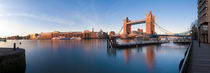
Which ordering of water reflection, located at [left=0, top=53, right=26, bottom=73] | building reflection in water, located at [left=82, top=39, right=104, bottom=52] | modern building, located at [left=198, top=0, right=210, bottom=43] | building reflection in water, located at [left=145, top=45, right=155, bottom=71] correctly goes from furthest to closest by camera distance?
building reflection in water, located at [left=82, top=39, right=104, bottom=52]
modern building, located at [left=198, top=0, right=210, bottom=43]
building reflection in water, located at [left=145, top=45, right=155, bottom=71]
water reflection, located at [left=0, top=53, right=26, bottom=73]

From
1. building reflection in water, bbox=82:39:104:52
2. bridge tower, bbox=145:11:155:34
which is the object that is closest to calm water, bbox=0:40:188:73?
building reflection in water, bbox=82:39:104:52

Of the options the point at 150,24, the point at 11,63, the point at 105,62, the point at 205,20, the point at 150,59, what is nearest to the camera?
the point at 11,63

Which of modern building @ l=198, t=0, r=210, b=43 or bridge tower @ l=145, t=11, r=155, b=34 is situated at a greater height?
bridge tower @ l=145, t=11, r=155, b=34

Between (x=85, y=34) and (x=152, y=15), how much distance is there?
115183 mm

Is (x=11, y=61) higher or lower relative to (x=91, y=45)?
higher

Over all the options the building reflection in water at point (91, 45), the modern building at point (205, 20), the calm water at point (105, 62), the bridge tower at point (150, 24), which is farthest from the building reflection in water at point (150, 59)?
the bridge tower at point (150, 24)

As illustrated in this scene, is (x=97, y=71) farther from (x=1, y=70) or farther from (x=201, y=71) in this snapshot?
(x=201, y=71)

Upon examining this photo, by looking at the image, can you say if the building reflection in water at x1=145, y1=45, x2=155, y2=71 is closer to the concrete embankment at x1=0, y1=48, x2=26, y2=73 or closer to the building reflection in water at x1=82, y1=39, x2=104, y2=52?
the concrete embankment at x1=0, y1=48, x2=26, y2=73

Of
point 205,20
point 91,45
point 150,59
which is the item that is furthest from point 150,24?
point 150,59

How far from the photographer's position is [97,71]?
11.5m

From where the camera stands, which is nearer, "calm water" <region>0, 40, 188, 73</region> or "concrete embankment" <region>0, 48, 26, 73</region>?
"concrete embankment" <region>0, 48, 26, 73</region>

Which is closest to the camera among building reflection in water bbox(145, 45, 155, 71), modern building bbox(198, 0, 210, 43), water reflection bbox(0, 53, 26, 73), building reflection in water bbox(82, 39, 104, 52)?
water reflection bbox(0, 53, 26, 73)

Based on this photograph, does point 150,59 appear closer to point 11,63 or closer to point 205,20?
point 205,20

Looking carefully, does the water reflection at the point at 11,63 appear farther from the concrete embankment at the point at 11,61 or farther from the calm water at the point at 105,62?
the calm water at the point at 105,62
